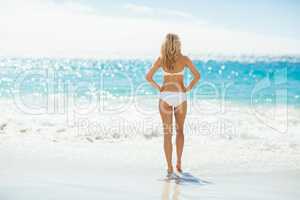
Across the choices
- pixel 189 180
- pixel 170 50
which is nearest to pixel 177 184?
pixel 189 180

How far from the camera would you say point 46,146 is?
5.38 meters

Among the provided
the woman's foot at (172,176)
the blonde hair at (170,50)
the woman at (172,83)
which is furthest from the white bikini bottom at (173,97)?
the woman's foot at (172,176)

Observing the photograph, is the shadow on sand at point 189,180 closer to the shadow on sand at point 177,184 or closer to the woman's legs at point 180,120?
the shadow on sand at point 177,184

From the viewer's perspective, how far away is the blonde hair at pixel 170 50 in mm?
3717

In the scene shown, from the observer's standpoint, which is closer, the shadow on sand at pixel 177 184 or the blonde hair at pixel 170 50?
the shadow on sand at pixel 177 184

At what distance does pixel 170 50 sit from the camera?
12.3 feet

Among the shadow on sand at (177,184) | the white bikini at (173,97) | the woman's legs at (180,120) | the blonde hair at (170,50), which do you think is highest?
the blonde hair at (170,50)

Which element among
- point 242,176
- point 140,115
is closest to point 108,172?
point 242,176

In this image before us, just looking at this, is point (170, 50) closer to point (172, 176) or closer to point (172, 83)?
point (172, 83)

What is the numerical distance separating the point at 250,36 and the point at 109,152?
66.4ft

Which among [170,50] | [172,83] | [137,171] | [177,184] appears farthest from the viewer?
[137,171]

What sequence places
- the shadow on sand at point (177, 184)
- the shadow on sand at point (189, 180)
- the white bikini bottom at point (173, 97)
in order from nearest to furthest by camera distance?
1. the shadow on sand at point (177, 184)
2. the shadow on sand at point (189, 180)
3. the white bikini bottom at point (173, 97)

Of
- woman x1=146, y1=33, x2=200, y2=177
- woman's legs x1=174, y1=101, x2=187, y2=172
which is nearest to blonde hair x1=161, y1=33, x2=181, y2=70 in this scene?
woman x1=146, y1=33, x2=200, y2=177

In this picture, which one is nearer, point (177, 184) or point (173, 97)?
point (177, 184)
